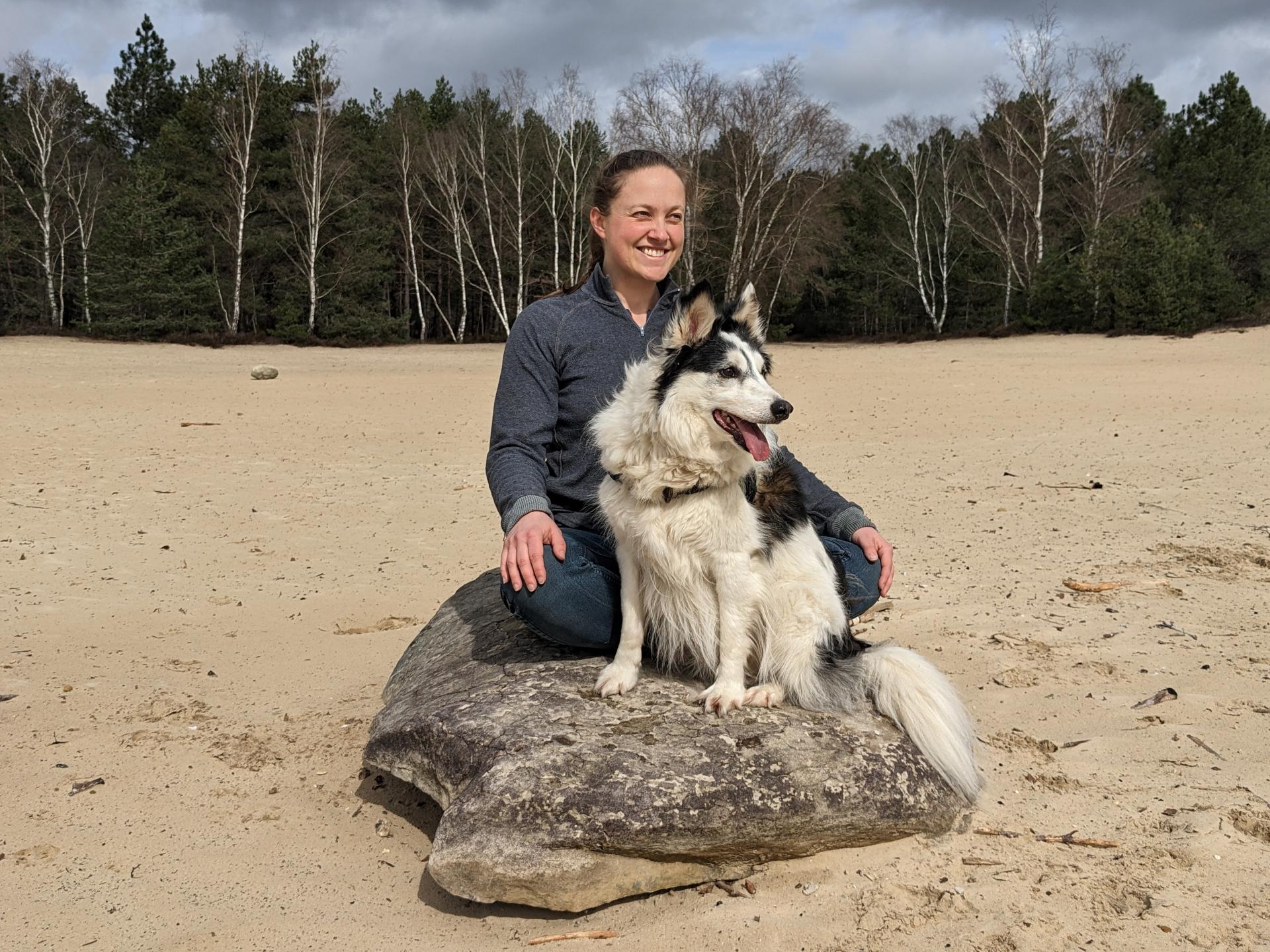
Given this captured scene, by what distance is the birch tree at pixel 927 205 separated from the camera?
114 ft

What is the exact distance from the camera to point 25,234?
31.7 meters

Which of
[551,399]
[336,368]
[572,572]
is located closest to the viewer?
[572,572]

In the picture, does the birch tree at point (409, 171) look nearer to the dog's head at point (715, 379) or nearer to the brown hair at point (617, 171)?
the brown hair at point (617, 171)

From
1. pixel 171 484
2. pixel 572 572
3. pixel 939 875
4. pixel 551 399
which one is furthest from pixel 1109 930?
pixel 171 484

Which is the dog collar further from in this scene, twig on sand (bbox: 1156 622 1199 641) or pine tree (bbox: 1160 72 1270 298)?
pine tree (bbox: 1160 72 1270 298)

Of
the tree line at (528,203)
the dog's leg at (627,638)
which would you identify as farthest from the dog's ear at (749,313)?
the tree line at (528,203)

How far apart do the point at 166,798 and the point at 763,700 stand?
7.58 ft

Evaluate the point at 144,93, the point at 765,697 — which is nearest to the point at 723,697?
the point at 765,697

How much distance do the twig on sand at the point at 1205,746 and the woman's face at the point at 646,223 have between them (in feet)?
9.20

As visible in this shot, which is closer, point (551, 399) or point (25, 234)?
point (551, 399)

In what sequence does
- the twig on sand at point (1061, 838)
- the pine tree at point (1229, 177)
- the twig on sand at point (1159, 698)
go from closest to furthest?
1. the twig on sand at point (1061, 838)
2. the twig on sand at point (1159, 698)
3. the pine tree at point (1229, 177)

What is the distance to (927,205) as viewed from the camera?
36.4 metres

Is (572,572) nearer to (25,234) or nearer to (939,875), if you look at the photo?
(939,875)

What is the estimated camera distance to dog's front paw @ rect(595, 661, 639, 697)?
3.47 metres
